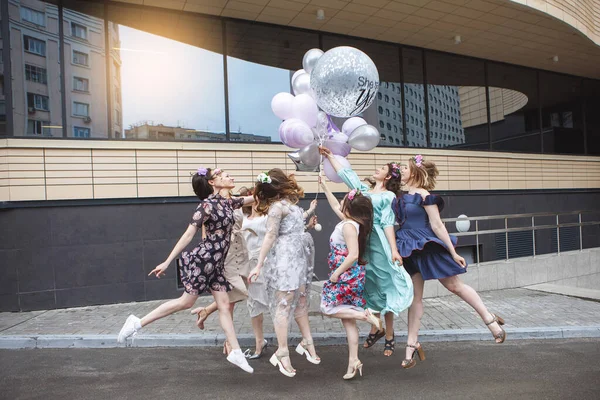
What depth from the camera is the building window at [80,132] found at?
27.5ft

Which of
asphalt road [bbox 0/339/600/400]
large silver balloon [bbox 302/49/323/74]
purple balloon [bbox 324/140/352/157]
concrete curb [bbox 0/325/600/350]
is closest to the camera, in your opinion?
asphalt road [bbox 0/339/600/400]

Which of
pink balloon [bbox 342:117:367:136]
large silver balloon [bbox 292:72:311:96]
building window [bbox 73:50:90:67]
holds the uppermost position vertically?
building window [bbox 73:50:90:67]

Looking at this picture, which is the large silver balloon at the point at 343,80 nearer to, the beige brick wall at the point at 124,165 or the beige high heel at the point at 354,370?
the beige high heel at the point at 354,370

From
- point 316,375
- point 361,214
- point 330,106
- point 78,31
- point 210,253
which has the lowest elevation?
point 316,375

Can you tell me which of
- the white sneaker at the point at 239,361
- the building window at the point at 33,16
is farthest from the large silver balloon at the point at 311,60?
the building window at the point at 33,16

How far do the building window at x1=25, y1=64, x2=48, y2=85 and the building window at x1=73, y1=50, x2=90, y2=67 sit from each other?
530 mm

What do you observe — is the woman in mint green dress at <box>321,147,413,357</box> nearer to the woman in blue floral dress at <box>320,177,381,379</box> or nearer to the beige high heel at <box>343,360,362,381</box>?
the woman in blue floral dress at <box>320,177,381,379</box>

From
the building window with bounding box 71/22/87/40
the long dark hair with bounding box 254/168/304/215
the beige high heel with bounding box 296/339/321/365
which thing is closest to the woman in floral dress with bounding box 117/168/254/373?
the long dark hair with bounding box 254/168/304/215

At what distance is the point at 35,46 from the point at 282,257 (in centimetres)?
610

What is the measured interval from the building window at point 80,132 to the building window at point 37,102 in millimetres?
517

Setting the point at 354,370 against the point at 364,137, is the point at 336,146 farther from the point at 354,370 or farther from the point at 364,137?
the point at 354,370

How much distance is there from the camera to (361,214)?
4.63 m

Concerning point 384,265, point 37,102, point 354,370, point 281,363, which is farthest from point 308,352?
point 37,102

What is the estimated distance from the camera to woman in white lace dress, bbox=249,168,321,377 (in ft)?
15.4
